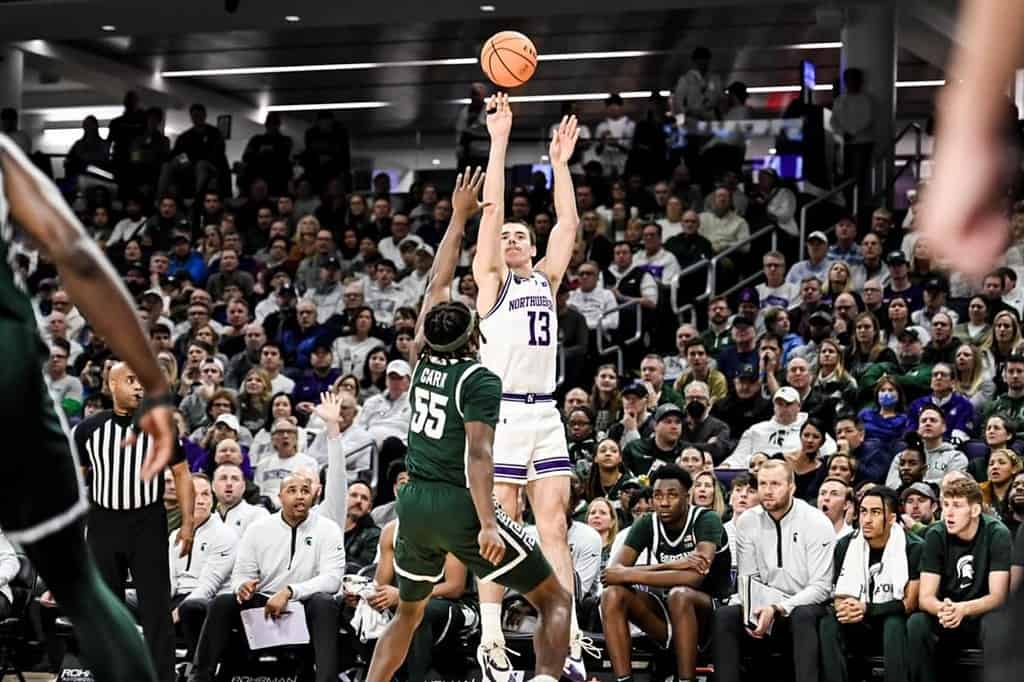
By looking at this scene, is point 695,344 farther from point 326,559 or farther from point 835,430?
point 326,559

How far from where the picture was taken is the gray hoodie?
11.1 metres

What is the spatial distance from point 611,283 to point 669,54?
8.11m

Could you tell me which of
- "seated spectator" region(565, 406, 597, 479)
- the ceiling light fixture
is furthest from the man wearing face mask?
the ceiling light fixture

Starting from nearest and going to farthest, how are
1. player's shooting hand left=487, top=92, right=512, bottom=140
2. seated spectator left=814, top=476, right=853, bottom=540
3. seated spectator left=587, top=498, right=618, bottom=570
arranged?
player's shooting hand left=487, top=92, right=512, bottom=140 → seated spectator left=814, top=476, right=853, bottom=540 → seated spectator left=587, top=498, right=618, bottom=570

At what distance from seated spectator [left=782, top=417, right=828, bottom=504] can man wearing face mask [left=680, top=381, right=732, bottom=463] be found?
77 centimetres

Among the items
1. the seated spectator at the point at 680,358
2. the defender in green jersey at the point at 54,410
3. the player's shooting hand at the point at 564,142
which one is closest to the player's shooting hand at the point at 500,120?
the player's shooting hand at the point at 564,142

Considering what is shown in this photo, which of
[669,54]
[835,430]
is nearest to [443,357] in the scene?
[835,430]

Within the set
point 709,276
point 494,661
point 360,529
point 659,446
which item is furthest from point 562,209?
point 709,276

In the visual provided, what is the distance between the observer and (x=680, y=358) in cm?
1455

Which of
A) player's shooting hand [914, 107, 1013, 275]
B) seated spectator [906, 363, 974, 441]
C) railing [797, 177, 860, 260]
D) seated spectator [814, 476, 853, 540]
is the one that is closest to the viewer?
player's shooting hand [914, 107, 1013, 275]

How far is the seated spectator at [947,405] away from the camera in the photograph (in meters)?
11.8

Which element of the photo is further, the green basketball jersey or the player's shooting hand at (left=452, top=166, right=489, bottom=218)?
the player's shooting hand at (left=452, top=166, right=489, bottom=218)

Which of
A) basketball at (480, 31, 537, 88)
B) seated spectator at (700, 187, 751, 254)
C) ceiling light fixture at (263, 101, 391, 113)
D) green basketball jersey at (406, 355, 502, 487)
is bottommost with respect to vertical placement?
green basketball jersey at (406, 355, 502, 487)

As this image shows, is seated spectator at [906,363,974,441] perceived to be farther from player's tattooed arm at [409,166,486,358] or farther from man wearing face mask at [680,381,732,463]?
player's tattooed arm at [409,166,486,358]
